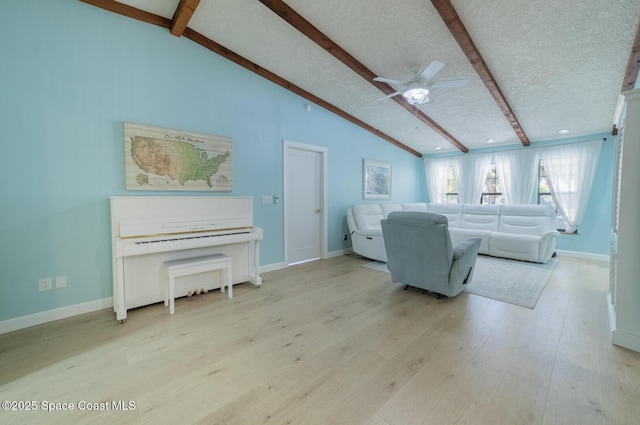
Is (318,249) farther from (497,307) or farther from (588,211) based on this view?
(588,211)

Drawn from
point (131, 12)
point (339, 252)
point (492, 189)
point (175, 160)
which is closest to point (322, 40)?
point (131, 12)

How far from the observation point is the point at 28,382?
159 centimetres

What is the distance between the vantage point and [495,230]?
5.39 m

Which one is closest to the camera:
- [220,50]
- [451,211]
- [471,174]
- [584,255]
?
[220,50]

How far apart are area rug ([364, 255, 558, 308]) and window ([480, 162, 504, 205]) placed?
6.34 feet

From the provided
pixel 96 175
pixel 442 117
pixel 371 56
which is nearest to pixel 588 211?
pixel 442 117

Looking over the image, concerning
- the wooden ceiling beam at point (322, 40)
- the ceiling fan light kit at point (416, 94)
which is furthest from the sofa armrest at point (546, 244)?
the ceiling fan light kit at point (416, 94)

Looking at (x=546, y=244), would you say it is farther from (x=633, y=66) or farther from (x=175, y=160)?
(x=175, y=160)

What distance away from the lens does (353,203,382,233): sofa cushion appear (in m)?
4.93

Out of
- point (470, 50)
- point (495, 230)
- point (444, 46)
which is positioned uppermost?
point (444, 46)

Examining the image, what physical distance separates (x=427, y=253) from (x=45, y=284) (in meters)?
3.80

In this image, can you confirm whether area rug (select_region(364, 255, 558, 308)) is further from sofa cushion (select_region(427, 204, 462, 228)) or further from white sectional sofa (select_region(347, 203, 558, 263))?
sofa cushion (select_region(427, 204, 462, 228))

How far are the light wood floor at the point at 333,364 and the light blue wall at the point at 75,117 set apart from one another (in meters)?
0.57

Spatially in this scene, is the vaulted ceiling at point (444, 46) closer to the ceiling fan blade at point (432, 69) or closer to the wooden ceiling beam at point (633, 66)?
the wooden ceiling beam at point (633, 66)
